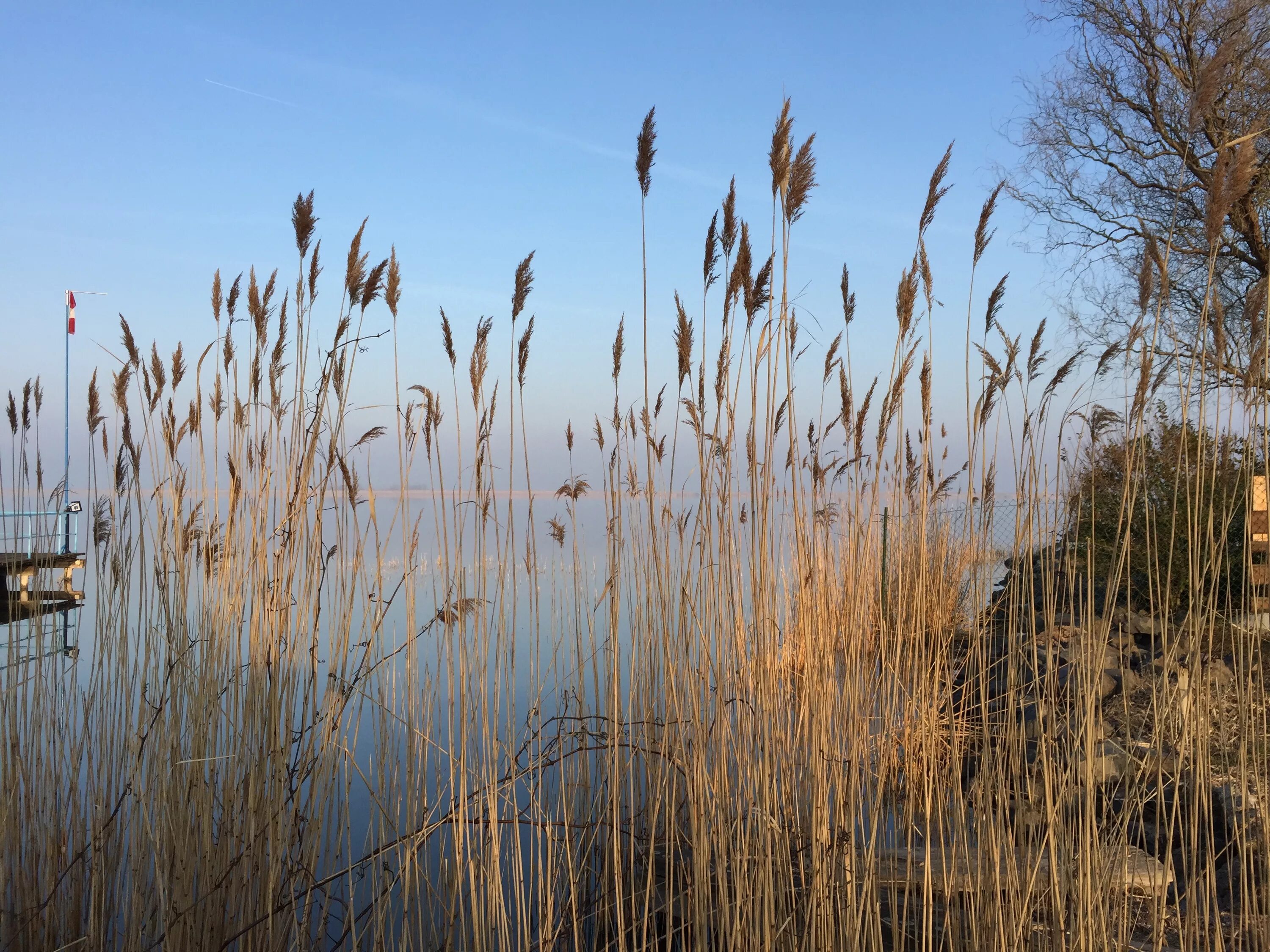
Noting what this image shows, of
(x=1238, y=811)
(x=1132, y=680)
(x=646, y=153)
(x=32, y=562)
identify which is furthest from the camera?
(x=1132, y=680)

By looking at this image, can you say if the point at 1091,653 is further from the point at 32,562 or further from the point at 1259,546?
the point at 1259,546

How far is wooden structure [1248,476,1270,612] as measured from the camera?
1626 mm

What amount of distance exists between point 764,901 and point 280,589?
1.14m

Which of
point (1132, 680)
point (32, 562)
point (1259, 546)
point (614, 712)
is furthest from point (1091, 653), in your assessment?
point (1259, 546)

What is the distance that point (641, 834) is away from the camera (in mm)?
2309

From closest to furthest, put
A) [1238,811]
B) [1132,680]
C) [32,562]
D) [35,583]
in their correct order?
[1238,811] < [35,583] < [32,562] < [1132,680]

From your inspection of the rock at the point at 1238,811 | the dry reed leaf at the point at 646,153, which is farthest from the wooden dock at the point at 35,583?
the rock at the point at 1238,811

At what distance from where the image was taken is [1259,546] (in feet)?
13.9

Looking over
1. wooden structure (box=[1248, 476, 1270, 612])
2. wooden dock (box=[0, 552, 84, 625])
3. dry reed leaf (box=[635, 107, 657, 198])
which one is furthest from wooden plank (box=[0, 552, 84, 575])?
wooden structure (box=[1248, 476, 1270, 612])

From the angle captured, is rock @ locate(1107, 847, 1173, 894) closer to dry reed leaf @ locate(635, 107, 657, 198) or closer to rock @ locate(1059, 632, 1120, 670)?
rock @ locate(1059, 632, 1120, 670)

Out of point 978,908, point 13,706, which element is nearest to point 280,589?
point 13,706

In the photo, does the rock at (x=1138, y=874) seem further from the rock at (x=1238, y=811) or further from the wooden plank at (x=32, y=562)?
the wooden plank at (x=32, y=562)

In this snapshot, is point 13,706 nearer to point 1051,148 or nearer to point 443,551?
point 443,551

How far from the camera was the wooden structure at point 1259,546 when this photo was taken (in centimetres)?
163
